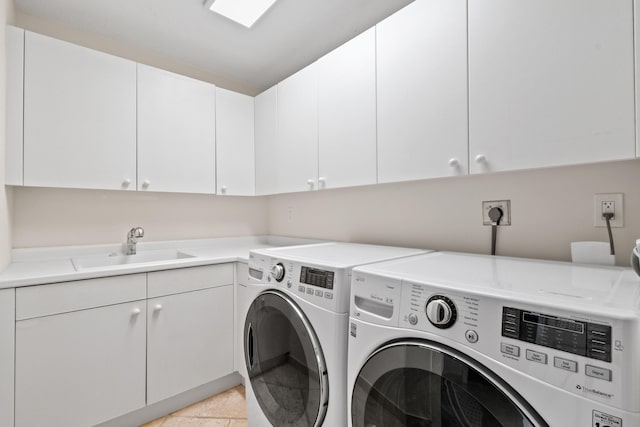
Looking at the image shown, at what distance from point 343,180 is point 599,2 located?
1150 mm

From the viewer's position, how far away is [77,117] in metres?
1.68

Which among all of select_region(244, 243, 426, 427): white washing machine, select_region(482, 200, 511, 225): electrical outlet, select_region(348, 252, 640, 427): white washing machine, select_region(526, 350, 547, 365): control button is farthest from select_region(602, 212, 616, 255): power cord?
select_region(526, 350, 547, 365): control button

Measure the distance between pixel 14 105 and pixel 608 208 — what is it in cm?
275

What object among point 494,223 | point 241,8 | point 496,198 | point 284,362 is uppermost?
point 241,8

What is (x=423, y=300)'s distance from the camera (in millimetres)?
769

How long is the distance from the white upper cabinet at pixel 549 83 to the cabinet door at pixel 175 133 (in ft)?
5.84

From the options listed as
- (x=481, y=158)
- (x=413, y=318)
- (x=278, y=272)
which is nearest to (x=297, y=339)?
(x=278, y=272)

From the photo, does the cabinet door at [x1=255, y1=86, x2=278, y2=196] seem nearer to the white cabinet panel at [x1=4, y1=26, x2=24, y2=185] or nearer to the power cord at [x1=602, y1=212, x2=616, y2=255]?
the white cabinet panel at [x1=4, y1=26, x2=24, y2=185]

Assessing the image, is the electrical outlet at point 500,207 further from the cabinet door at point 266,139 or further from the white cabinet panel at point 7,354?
the white cabinet panel at point 7,354

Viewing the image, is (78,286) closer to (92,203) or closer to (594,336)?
(92,203)

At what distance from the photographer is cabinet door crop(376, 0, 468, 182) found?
1187mm

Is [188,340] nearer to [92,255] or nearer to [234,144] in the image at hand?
[92,255]

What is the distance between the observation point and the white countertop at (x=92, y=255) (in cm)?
133

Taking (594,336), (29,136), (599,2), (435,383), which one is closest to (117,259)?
(29,136)
